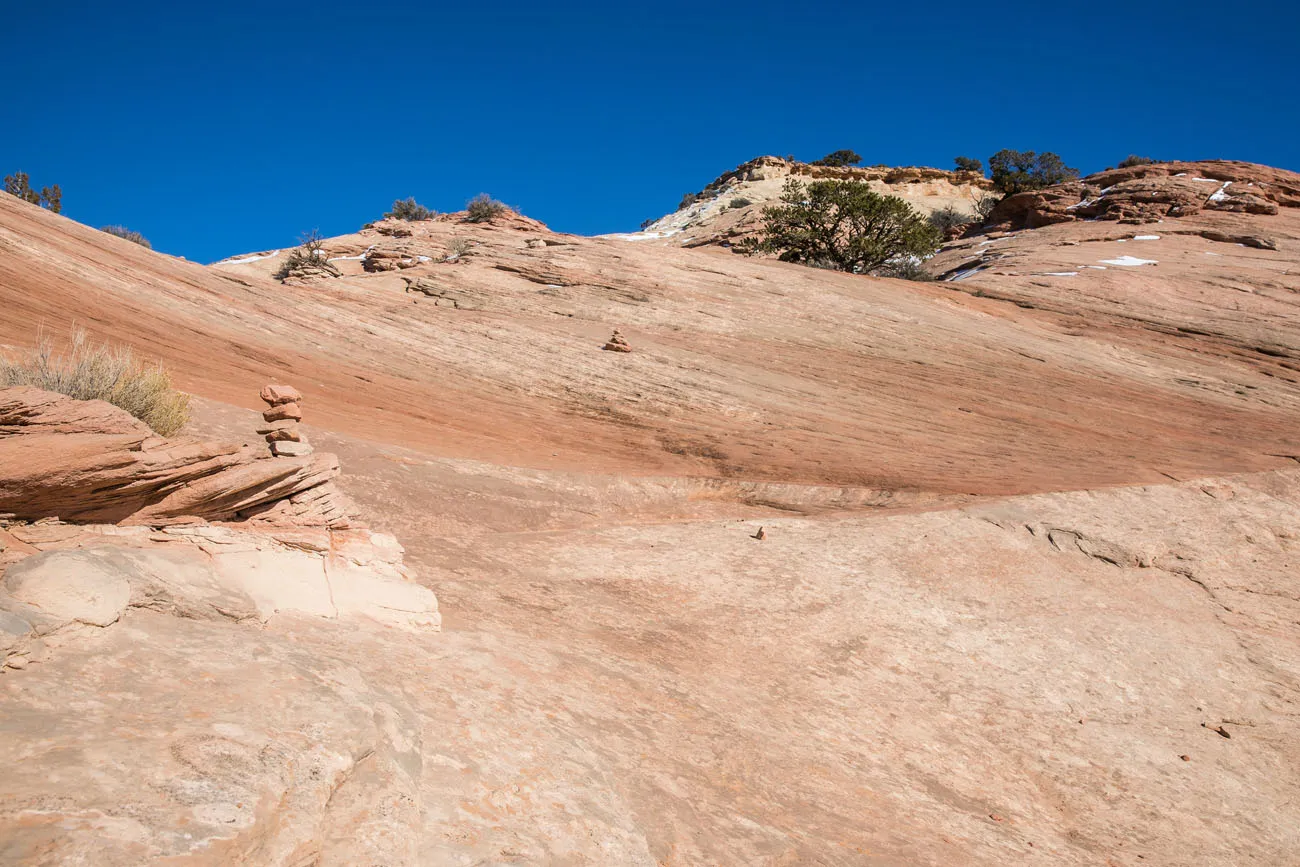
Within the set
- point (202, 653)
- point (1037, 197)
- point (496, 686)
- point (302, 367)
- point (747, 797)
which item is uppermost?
point (1037, 197)

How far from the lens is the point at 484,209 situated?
3491 cm

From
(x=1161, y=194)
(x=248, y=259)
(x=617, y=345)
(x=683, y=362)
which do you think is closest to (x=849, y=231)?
(x=1161, y=194)

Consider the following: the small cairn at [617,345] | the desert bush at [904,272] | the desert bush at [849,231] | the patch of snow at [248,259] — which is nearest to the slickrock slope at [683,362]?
the small cairn at [617,345]

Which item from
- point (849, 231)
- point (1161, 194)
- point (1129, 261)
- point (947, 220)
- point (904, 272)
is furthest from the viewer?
point (947, 220)

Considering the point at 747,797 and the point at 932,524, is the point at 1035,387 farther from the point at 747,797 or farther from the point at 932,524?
the point at 747,797

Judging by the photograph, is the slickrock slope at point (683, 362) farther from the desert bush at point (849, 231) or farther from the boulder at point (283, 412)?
the desert bush at point (849, 231)

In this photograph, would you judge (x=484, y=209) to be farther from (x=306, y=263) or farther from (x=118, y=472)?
(x=118, y=472)

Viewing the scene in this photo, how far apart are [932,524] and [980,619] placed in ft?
7.12

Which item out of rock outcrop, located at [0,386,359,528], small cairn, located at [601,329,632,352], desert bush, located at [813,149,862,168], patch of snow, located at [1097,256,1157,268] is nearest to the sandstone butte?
rock outcrop, located at [0,386,359,528]

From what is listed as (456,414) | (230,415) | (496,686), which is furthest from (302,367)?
(496,686)

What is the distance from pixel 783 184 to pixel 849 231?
29.5 m

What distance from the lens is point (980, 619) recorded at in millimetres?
9805

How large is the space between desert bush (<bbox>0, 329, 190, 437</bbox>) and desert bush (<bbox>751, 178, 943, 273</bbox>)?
1127 inches

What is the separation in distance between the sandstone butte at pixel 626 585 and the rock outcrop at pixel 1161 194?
1848 centimetres
